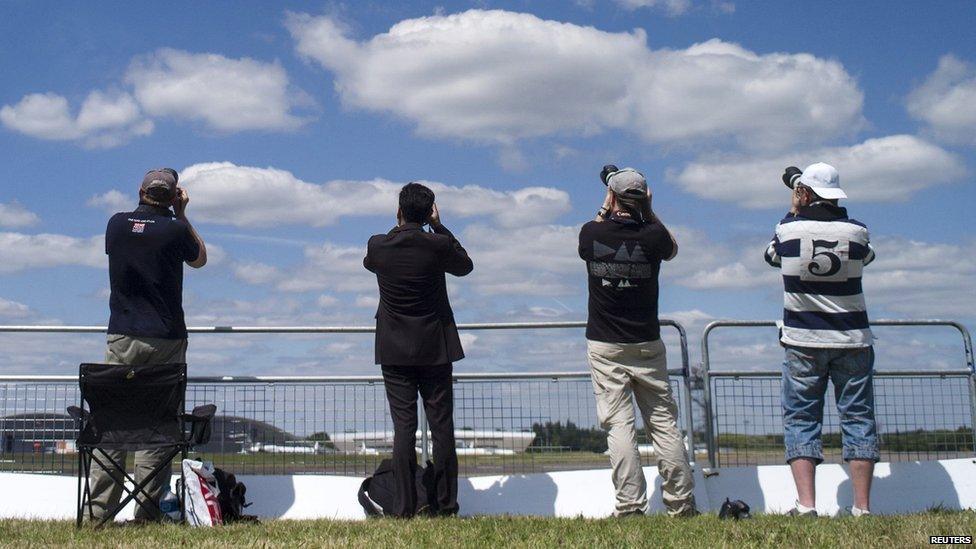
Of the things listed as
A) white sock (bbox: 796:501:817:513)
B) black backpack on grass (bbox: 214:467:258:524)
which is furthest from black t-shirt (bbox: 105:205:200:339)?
white sock (bbox: 796:501:817:513)

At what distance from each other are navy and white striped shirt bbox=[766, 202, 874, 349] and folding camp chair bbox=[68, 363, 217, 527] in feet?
13.5

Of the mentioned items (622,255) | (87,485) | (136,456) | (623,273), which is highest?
(622,255)

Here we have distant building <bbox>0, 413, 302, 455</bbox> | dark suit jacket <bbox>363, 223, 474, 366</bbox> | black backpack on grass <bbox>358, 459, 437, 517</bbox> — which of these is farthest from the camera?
distant building <bbox>0, 413, 302, 455</bbox>

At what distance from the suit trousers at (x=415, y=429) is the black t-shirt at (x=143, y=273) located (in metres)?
1.60

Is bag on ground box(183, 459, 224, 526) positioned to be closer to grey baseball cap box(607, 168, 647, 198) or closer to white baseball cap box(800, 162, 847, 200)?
grey baseball cap box(607, 168, 647, 198)

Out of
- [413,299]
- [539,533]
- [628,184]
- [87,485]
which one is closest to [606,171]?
[628,184]

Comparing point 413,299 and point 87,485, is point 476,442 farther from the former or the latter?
point 87,485

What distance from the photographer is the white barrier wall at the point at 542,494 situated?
7.55 m

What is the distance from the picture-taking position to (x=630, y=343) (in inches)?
265

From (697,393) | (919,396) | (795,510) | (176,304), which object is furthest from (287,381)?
(919,396)

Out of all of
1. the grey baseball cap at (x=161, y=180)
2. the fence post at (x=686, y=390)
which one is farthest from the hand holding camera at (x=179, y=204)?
the fence post at (x=686, y=390)

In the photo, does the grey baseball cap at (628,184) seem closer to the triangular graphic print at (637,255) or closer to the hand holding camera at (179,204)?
the triangular graphic print at (637,255)

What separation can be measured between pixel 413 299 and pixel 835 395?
2.95 meters

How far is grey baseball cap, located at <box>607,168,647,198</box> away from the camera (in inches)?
268
